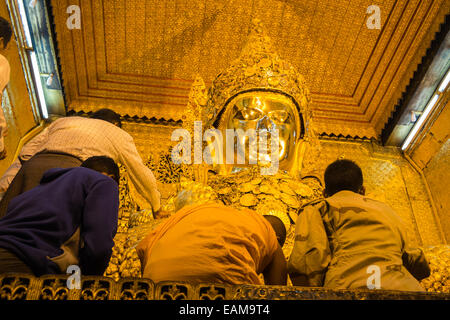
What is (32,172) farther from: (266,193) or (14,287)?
(266,193)

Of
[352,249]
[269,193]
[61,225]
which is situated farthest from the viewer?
[269,193]

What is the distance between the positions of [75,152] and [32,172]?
0.96 ft

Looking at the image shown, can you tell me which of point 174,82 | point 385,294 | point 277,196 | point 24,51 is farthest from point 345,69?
point 385,294

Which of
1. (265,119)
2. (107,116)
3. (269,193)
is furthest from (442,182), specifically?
(107,116)

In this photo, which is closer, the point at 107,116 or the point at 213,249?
the point at 213,249

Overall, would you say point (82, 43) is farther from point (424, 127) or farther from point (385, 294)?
point (385, 294)

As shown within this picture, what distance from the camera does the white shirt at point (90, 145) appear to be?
215 centimetres

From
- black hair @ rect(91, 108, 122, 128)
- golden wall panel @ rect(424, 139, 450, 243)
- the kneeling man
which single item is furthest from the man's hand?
golden wall panel @ rect(424, 139, 450, 243)

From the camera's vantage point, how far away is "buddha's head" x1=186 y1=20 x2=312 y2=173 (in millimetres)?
3545

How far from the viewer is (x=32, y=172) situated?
1.88 metres

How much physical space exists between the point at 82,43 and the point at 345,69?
2.95m

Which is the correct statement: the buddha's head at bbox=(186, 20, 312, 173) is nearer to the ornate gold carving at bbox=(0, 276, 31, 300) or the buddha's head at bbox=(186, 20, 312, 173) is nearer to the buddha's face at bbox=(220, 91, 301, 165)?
the buddha's face at bbox=(220, 91, 301, 165)

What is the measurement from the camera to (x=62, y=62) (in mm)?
4426

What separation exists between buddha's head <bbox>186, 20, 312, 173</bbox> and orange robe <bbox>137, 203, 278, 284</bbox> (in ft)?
5.99
